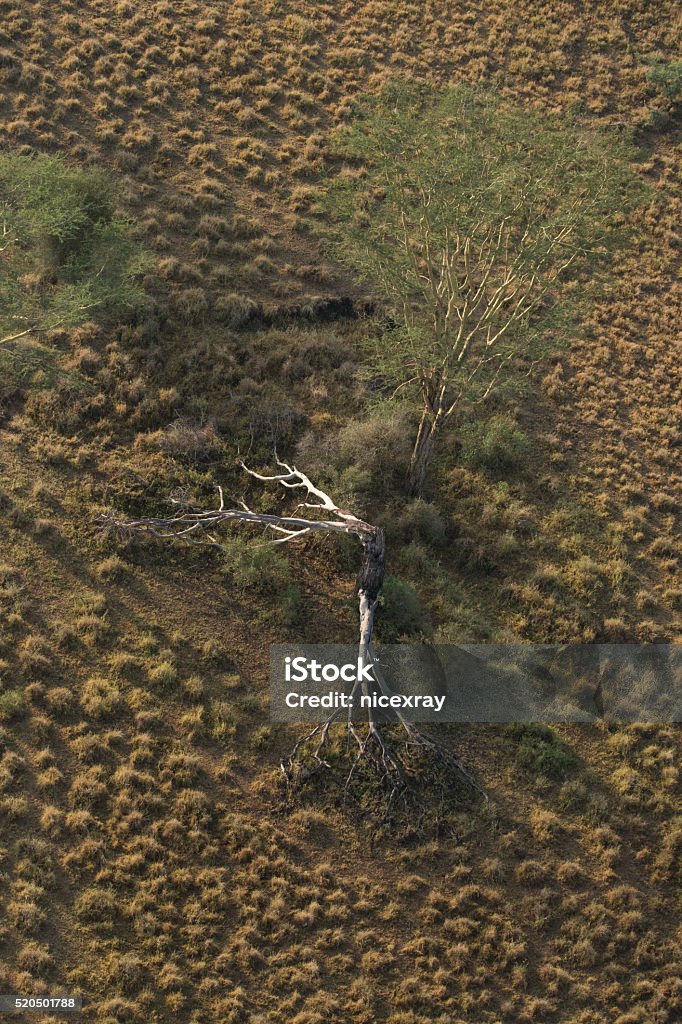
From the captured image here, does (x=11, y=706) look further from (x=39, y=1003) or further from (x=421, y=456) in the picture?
(x=421, y=456)

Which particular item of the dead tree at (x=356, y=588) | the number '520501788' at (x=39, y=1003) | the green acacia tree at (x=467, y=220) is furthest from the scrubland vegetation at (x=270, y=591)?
the green acacia tree at (x=467, y=220)

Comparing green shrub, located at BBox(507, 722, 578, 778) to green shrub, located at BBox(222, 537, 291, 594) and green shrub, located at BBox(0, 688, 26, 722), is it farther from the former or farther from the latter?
green shrub, located at BBox(0, 688, 26, 722)

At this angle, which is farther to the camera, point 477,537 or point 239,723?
point 477,537

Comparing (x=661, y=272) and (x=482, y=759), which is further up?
(x=661, y=272)

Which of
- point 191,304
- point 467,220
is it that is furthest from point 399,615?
point 191,304

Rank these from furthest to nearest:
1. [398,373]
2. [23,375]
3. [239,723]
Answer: [23,375]
[398,373]
[239,723]

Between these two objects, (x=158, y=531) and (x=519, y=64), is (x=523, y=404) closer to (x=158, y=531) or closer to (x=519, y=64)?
(x=158, y=531)

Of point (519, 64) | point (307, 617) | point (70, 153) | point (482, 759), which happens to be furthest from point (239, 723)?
point (519, 64)

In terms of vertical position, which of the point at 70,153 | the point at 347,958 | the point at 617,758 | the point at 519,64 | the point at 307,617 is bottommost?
the point at 347,958
